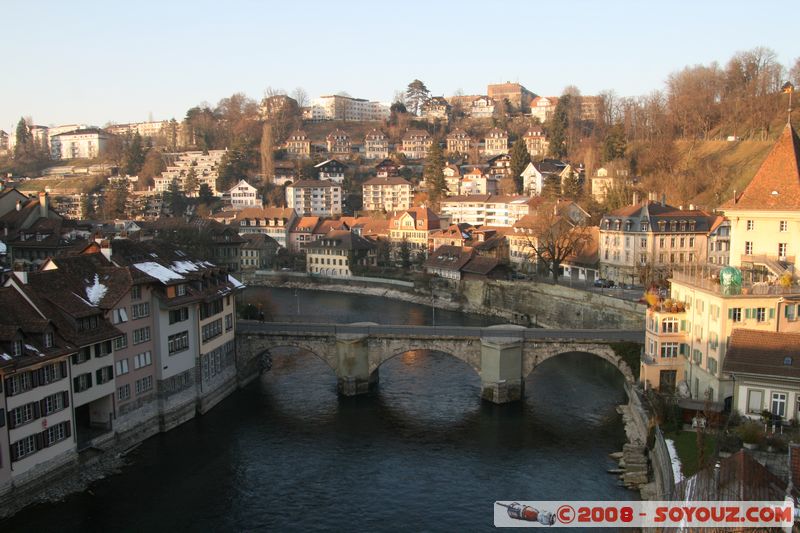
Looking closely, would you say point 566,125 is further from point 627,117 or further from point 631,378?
point 631,378

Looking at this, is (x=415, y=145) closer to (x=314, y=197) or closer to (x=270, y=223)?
(x=314, y=197)

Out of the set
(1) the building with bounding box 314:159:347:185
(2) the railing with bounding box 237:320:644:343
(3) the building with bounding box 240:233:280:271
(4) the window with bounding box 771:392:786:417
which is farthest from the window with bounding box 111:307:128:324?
(1) the building with bounding box 314:159:347:185

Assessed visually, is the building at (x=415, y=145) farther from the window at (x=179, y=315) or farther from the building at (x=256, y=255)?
the window at (x=179, y=315)

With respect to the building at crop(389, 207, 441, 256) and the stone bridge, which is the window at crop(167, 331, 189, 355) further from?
the building at crop(389, 207, 441, 256)

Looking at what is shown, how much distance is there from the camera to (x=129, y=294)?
107 feet

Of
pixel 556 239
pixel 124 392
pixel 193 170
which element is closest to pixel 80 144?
pixel 193 170

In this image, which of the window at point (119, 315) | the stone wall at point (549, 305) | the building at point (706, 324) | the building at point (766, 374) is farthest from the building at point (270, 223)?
the building at point (766, 374)

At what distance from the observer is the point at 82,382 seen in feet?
96.4

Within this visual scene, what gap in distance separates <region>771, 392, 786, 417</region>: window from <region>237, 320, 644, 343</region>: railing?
11.0m

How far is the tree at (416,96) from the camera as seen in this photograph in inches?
6329

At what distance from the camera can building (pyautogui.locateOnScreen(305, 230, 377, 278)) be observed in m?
82.1

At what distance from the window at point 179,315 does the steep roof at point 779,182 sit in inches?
1114

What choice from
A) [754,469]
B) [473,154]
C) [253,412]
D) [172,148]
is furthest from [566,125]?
[754,469]

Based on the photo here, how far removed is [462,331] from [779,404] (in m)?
16.7
